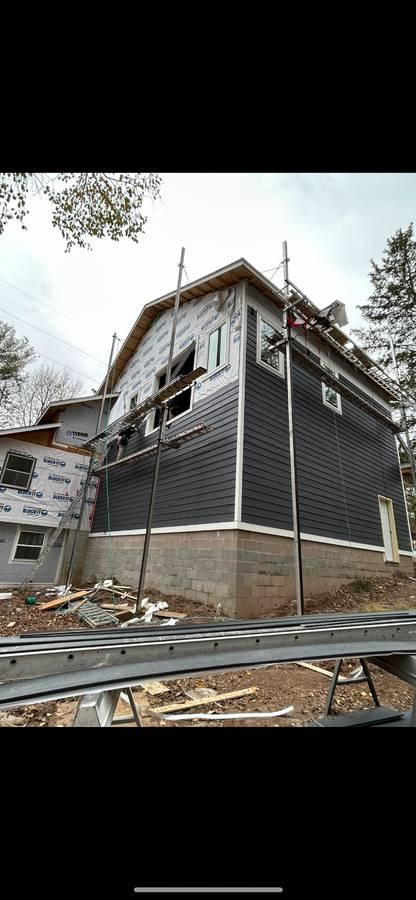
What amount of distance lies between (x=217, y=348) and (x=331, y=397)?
12.1 feet

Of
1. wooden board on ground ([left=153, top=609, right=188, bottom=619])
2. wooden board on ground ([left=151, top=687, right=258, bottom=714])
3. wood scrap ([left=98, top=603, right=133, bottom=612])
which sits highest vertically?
wooden board on ground ([left=153, top=609, right=188, bottom=619])

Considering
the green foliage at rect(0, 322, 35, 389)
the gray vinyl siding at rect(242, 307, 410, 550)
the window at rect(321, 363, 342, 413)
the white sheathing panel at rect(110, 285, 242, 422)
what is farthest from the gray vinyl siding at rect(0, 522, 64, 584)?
the green foliage at rect(0, 322, 35, 389)

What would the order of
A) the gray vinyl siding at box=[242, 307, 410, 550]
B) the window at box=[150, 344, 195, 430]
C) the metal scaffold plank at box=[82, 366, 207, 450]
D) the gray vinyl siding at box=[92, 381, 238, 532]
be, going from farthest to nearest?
the window at box=[150, 344, 195, 430] < the metal scaffold plank at box=[82, 366, 207, 450] < the gray vinyl siding at box=[242, 307, 410, 550] < the gray vinyl siding at box=[92, 381, 238, 532]

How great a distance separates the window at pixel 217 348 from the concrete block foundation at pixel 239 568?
3.73 meters

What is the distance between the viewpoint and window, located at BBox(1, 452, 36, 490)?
1102 cm

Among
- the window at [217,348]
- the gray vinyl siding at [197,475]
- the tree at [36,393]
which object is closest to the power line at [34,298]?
the tree at [36,393]

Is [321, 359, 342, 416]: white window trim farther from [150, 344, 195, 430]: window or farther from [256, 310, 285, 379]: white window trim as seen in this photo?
[150, 344, 195, 430]: window

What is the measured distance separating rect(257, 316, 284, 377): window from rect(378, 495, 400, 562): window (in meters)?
5.59
